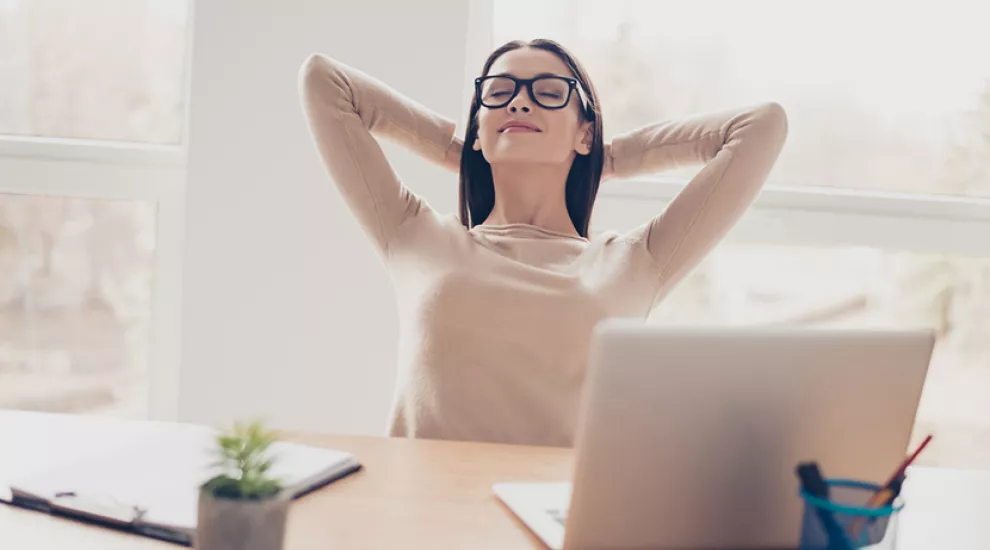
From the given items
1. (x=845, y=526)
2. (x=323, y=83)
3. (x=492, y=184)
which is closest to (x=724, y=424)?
(x=845, y=526)

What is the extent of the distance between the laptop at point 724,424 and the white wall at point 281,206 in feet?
4.50

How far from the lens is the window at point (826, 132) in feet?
7.57

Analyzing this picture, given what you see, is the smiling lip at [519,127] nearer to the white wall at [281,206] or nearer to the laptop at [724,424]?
the white wall at [281,206]

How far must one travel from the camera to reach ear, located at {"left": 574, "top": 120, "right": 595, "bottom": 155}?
5.41ft

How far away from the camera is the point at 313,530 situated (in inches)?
34.1

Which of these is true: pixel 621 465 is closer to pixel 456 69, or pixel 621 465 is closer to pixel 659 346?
pixel 659 346

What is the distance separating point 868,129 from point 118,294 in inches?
76.3

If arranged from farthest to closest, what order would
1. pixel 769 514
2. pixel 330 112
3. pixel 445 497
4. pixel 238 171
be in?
pixel 238 171, pixel 330 112, pixel 445 497, pixel 769 514

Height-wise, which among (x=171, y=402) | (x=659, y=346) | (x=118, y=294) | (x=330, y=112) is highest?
(x=330, y=112)

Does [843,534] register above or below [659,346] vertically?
below

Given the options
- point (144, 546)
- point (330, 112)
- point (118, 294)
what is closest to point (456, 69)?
point (330, 112)

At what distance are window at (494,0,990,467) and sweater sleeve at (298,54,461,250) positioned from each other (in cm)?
62

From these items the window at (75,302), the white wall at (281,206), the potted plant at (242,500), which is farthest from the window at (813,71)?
the potted plant at (242,500)

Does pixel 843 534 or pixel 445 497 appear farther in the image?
pixel 445 497
